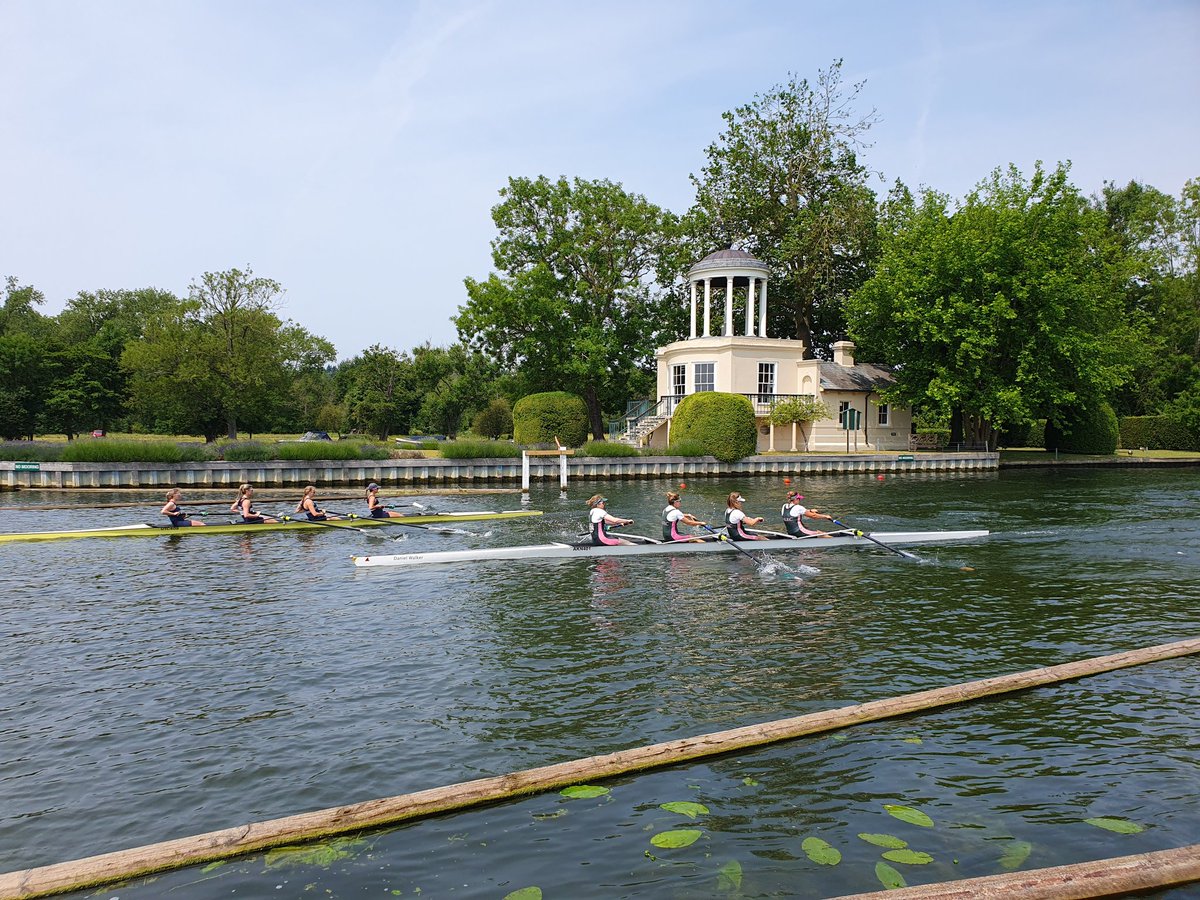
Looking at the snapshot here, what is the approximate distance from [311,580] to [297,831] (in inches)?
457

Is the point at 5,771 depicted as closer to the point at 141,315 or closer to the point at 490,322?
the point at 490,322

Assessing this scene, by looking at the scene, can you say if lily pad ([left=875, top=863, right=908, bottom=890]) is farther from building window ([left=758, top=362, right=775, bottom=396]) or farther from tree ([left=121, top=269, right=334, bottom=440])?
tree ([left=121, top=269, right=334, bottom=440])

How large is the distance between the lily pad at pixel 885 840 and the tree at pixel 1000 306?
43.5 m

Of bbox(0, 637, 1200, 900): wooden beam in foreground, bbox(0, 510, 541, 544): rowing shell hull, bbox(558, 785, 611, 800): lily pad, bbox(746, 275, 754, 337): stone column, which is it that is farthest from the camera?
bbox(746, 275, 754, 337): stone column

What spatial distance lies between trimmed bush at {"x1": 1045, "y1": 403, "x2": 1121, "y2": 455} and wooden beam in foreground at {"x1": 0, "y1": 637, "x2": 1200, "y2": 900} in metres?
52.1

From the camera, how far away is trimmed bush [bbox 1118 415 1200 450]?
60719mm

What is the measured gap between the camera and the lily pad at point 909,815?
7102 mm

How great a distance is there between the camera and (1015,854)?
6.57 metres

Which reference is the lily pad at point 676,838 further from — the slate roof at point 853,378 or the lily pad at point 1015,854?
the slate roof at point 853,378

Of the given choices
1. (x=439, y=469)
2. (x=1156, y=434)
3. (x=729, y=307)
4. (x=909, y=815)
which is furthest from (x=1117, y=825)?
(x=1156, y=434)

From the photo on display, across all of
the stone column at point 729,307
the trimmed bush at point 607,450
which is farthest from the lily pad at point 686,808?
the stone column at point 729,307

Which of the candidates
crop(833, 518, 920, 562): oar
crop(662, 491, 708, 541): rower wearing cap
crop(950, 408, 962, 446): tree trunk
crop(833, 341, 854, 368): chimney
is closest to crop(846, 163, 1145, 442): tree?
crop(950, 408, 962, 446): tree trunk

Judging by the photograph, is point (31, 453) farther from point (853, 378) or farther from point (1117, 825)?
point (853, 378)

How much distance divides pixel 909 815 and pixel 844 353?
53.0m
